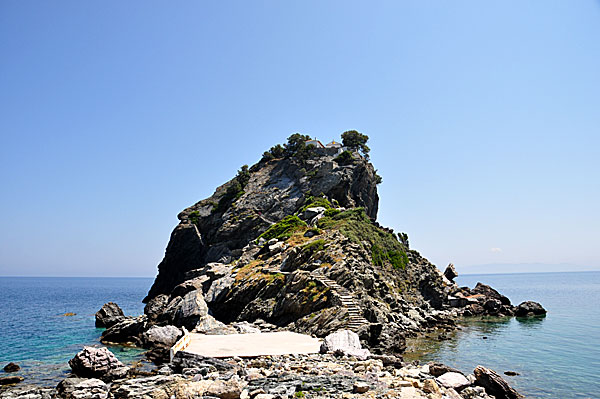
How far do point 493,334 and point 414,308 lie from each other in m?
8.33

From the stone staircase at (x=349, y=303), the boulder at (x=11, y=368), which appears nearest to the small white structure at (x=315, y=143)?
the stone staircase at (x=349, y=303)

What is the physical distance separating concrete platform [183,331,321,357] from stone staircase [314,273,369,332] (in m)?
3.42

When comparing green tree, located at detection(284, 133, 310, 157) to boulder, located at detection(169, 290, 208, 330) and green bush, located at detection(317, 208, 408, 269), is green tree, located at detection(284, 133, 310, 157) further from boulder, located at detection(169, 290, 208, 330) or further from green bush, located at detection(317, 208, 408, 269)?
boulder, located at detection(169, 290, 208, 330)

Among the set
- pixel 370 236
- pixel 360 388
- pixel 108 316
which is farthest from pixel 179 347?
pixel 370 236

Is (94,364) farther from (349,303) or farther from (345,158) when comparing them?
(345,158)

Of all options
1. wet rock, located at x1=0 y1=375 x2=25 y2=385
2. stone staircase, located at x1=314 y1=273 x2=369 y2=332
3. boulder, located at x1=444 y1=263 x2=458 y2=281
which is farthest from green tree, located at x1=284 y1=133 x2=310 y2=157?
wet rock, located at x1=0 y1=375 x2=25 y2=385

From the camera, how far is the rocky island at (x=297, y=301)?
1472 cm

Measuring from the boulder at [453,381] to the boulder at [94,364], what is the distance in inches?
585

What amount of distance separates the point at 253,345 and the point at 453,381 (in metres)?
9.50

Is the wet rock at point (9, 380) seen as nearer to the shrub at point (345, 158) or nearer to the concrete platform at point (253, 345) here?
the concrete platform at point (253, 345)

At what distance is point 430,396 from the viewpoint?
12.5 m

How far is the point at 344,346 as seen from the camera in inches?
747

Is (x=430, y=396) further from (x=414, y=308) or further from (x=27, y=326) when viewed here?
(x=27, y=326)

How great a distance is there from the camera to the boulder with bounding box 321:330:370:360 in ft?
59.8
